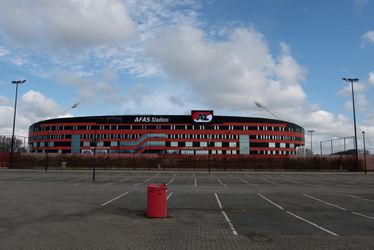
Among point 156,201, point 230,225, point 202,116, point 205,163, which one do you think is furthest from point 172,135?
point 230,225

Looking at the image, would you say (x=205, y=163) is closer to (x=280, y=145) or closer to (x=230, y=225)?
(x=230, y=225)

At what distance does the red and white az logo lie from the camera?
3674 inches

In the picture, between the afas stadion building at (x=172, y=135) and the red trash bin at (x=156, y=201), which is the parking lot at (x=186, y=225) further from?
the afas stadion building at (x=172, y=135)

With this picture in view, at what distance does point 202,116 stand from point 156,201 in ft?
273

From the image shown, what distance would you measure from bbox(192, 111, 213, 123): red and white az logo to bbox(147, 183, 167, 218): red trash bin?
3239 inches

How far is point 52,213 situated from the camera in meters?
11.8

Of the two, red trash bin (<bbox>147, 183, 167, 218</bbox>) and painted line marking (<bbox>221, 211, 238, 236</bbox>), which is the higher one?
red trash bin (<bbox>147, 183, 167, 218</bbox>)

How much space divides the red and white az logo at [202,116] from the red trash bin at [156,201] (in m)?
82.3

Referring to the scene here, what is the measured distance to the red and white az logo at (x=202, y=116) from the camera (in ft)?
306

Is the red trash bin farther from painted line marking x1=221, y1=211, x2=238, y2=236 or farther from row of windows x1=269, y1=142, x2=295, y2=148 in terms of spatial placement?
row of windows x1=269, y1=142, x2=295, y2=148

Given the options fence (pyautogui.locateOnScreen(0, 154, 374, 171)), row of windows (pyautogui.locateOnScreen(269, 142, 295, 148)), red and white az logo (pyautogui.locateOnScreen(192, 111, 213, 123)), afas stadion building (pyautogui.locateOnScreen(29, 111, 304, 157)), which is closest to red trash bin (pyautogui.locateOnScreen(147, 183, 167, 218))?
fence (pyautogui.locateOnScreen(0, 154, 374, 171))

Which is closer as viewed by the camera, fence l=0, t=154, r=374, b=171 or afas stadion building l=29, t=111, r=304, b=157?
fence l=0, t=154, r=374, b=171

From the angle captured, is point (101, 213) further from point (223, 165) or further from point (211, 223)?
point (223, 165)

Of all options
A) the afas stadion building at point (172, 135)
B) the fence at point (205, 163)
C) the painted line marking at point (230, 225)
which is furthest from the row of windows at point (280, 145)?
the painted line marking at point (230, 225)
